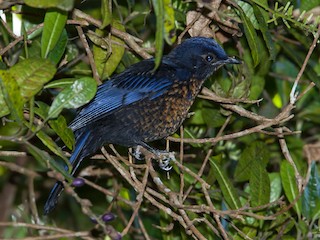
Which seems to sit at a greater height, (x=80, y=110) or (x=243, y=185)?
(x=80, y=110)

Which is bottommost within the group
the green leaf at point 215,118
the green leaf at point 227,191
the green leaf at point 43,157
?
the green leaf at point 227,191

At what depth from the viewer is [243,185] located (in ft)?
14.8

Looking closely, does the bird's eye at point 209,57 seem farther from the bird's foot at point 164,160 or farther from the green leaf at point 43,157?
the green leaf at point 43,157

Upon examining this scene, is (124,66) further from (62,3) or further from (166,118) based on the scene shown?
(62,3)

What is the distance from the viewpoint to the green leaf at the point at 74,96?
3027 mm

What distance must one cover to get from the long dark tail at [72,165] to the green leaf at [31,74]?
697mm

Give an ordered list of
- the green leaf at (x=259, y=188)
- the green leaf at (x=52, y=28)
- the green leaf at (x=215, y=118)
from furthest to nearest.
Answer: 1. the green leaf at (x=215, y=118)
2. the green leaf at (x=259, y=188)
3. the green leaf at (x=52, y=28)

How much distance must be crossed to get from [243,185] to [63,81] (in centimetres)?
152

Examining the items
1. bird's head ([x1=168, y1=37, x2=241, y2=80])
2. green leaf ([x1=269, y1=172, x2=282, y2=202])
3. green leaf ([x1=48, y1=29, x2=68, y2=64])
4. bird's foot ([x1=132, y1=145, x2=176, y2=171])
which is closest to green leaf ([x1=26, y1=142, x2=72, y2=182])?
green leaf ([x1=48, y1=29, x2=68, y2=64])

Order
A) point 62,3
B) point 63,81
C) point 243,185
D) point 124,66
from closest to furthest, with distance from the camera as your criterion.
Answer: point 62,3, point 63,81, point 124,66, point 243,185

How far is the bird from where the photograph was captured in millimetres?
3832

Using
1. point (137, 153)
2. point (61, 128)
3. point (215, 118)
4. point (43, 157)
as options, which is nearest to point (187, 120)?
point (215, 118)

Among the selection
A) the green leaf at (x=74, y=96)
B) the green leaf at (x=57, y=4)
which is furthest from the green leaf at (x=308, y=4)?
the green leaf at (x=57, y=4)

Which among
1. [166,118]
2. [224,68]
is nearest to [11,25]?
[166,118]
